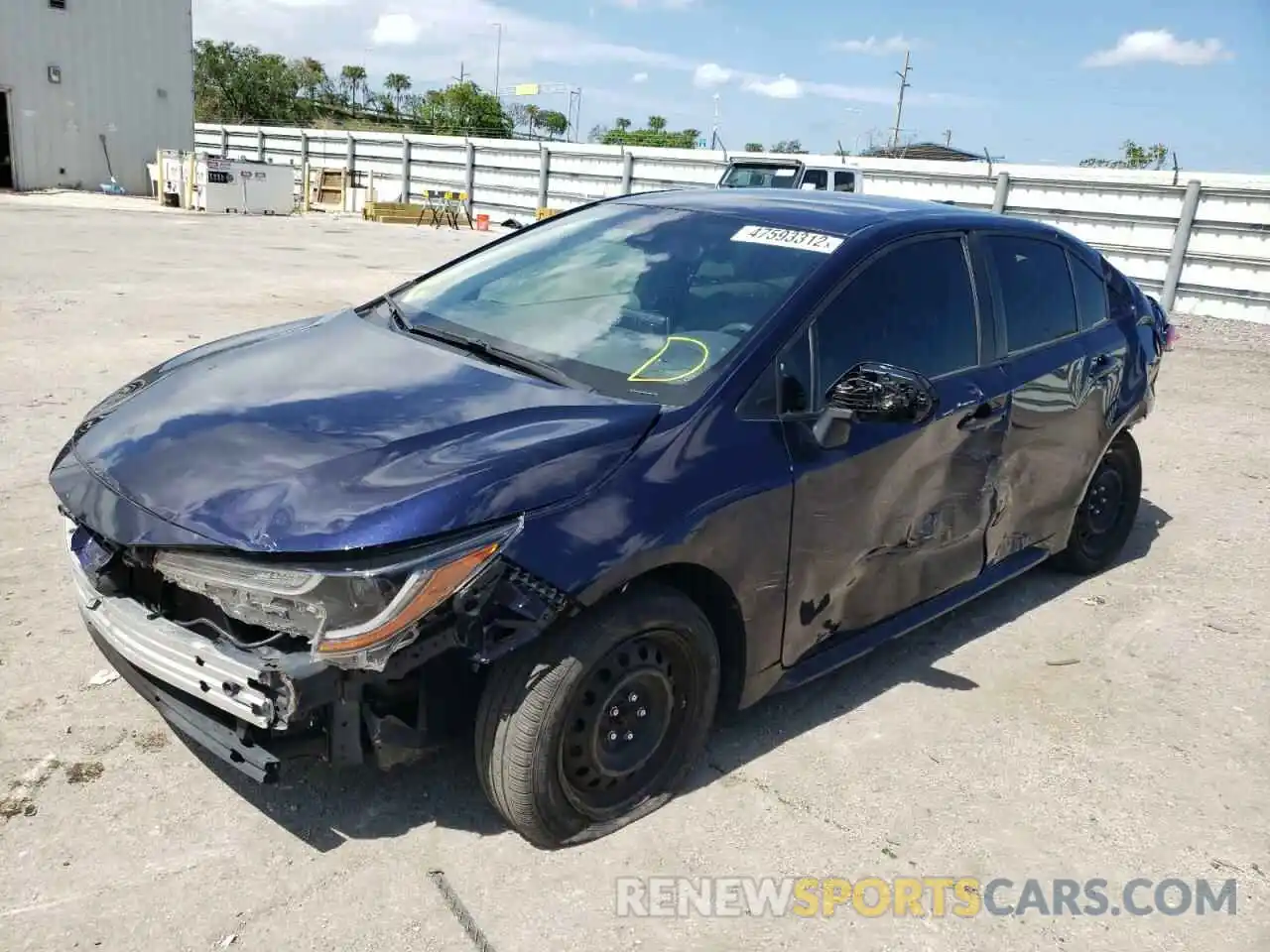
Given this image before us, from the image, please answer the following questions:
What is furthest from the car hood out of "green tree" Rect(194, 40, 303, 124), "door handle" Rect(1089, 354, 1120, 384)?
"green tree" Rect(194, 40, 303, 124)

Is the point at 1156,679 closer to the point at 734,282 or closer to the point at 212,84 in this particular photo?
the point at 734,282

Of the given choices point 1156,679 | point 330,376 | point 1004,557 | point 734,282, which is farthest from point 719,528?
point 1156,679

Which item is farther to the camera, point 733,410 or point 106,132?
point 106,132

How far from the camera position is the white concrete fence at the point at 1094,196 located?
15.0 m

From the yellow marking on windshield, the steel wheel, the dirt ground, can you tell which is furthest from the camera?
the yellow marking on windshield

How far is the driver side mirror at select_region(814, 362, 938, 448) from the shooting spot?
2.77m

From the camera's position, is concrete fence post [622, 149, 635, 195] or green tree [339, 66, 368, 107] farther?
green tree [339, 66, 368, 107]

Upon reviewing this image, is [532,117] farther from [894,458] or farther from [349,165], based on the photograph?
[894,458]

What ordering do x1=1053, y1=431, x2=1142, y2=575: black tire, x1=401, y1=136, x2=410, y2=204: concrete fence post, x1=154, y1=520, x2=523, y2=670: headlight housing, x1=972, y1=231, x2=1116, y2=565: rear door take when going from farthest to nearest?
x1=401, y1=136, x2=410, y2=204: concrete fence post
x1=1053, y1=431, x2=1142, y2=575: black tire
x1=972, y1=231, x2=1116, y2=565: rear door
x1=154, y1=520, x2=523, y2=670: headlight housing

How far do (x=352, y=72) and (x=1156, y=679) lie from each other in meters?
99.6

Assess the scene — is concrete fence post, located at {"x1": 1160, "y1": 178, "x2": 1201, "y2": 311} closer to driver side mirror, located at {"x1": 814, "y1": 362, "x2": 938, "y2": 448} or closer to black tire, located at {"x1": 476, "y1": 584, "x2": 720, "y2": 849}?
driver side mirror, located at {"x1": 814, "y1": 362, "x2": 938, "y2": 448}

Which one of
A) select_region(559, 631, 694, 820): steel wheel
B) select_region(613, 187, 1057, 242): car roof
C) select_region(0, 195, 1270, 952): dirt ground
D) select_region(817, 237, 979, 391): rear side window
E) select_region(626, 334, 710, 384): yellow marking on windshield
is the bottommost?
select_region(0, 195, 1270, 952): dirt ground

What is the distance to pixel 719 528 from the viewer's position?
262cm

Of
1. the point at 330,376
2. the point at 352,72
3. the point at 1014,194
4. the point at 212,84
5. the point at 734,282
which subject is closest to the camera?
the point at 330,376
